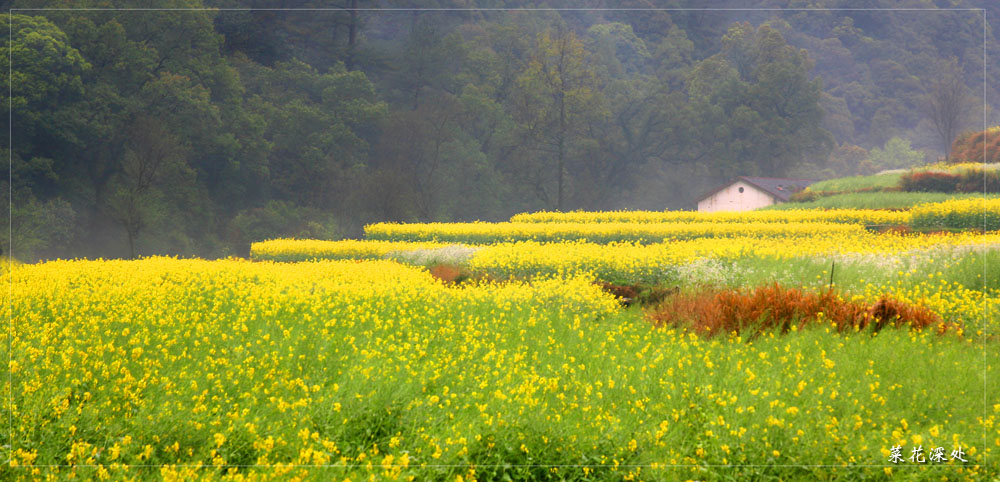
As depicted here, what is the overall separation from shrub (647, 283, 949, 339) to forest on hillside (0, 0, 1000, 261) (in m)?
9.03

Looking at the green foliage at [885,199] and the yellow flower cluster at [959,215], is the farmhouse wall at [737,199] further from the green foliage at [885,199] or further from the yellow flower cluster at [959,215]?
the yellow flower cluster at [959,215]

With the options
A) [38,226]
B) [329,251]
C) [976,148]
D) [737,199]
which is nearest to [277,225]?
[38,226]

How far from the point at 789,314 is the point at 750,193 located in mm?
30435

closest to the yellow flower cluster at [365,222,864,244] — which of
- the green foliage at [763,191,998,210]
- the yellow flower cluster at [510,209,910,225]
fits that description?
the yellow flower cluster at [510,209,910,225]

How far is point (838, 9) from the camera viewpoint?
54594mm

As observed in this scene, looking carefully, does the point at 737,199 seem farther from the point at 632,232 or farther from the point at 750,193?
the point at 632,232

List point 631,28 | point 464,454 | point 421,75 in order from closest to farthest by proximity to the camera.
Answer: point 464,454 → point 421,75 → point 631,28

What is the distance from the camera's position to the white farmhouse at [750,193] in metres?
35.4

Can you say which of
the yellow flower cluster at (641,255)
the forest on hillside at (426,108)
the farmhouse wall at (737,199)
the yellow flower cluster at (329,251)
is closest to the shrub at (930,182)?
the farmhouse wall at (737,199)

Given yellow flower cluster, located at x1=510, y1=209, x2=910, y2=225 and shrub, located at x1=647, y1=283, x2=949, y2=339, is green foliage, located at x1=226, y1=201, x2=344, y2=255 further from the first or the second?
shrub, located at x1=647, y1=283, x2=949, y2=339

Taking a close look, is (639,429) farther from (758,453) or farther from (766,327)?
(766,327)

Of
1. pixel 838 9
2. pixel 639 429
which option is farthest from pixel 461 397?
pixel 838 9

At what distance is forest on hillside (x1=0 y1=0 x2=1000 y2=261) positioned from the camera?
2530 centimetres

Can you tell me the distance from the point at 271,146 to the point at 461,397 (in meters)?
28.4
